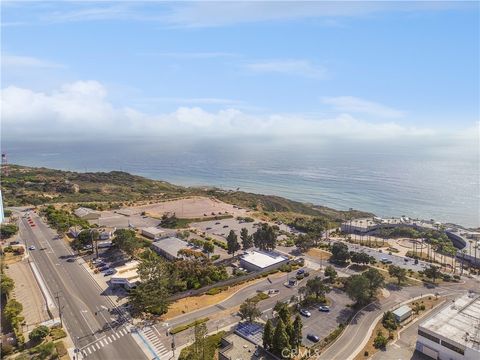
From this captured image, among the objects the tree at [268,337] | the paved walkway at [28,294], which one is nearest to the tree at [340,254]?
the tree at [268,337]

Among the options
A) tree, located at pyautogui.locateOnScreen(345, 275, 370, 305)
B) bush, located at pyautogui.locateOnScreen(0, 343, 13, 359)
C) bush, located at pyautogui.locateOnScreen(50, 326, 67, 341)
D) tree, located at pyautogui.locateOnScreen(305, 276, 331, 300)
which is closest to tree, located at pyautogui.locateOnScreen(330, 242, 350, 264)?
tree, located at pyautogui.locateOnScreen(345, 275, 370, 305)

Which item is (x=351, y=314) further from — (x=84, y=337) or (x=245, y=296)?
(x=84, y=337)

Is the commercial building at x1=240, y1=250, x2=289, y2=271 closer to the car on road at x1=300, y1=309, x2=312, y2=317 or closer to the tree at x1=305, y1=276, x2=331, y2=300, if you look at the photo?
the tree at x1=305, y1=276, x2=331, y2=300

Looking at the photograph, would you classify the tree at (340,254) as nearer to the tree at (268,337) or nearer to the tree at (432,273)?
the tree at (432,273)

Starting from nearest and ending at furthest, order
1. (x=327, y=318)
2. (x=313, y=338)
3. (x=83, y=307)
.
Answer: (x=313, y=338) → (x=327, y=318) → (x=83, y=307)

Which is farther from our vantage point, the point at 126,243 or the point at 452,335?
the point at 126,243

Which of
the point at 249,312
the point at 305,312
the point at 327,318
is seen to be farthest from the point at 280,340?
the point at 327,318

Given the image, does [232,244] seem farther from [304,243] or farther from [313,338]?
[313,338]
